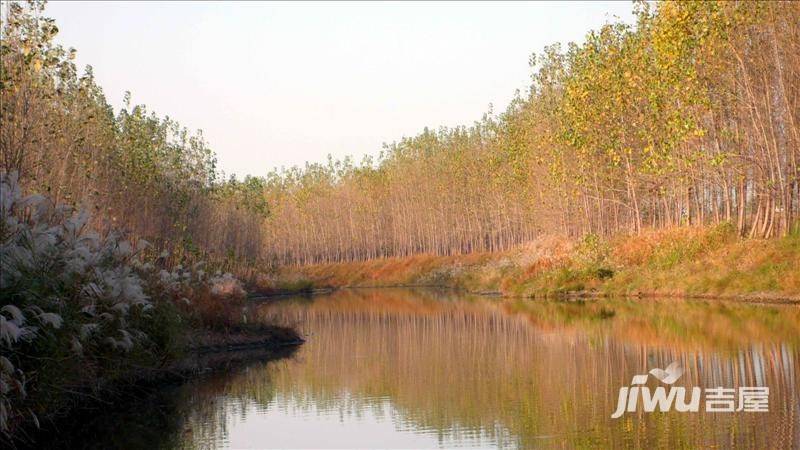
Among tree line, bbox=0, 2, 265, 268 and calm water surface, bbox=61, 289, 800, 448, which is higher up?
tree line, bbox=0, 2, 265, 268

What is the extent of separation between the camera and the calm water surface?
52.0 feet

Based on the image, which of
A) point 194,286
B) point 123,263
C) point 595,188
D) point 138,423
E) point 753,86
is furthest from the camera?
point 595,188

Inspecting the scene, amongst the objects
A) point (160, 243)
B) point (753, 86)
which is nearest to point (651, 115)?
point (753, 86)

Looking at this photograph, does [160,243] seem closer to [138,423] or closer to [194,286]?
[194,286]

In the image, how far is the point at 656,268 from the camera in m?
52.1

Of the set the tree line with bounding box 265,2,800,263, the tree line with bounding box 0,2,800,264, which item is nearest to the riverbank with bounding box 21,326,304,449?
the tree line with bounding box 0,2,800,264

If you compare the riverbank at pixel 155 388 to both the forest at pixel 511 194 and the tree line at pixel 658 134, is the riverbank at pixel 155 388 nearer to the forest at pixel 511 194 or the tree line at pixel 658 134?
the forest at pixel 511 194

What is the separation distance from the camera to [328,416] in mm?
19797

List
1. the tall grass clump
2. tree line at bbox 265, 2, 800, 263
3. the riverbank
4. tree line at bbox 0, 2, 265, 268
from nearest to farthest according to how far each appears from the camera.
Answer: the tall grass clump, the riverbank, tree line at bbox 0, 2, 265, 268, tree line at bbox 265, 2, 800, 263

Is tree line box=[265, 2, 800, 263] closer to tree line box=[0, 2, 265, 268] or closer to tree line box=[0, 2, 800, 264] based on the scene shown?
tree line box=[0, 2, 800, 264]

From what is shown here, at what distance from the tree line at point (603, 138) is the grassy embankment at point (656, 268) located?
1.78 metres

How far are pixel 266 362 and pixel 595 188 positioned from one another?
120 feet

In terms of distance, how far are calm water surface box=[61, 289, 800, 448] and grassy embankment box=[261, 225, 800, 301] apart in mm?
3454

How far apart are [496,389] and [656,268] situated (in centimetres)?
3269
